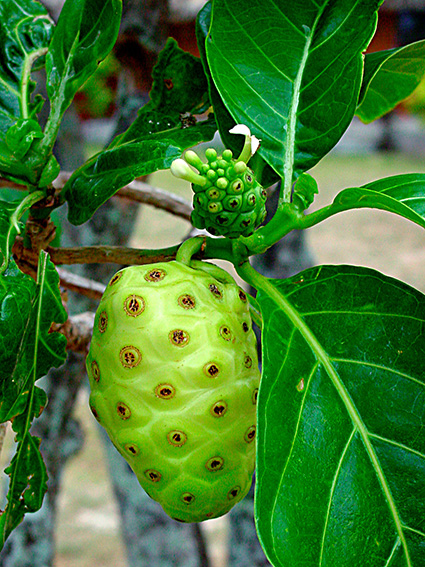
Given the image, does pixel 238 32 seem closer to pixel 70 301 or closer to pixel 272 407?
pixel 272 407

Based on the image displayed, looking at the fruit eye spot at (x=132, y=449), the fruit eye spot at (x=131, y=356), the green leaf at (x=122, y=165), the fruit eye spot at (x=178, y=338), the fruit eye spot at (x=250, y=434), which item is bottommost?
the fruit eye spot at (x=132, y=449)

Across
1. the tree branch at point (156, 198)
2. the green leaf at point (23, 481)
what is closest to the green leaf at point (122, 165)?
the green leaf at point (23, 481)

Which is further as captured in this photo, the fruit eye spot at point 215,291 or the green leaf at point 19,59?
the green leaf at point 19,59

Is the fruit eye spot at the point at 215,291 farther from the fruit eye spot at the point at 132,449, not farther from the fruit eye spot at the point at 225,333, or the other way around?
the fruit eye spot at the point at 132,449

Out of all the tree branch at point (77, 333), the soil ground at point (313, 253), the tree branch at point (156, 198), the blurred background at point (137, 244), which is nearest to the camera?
the tree branch at point (77, 333)

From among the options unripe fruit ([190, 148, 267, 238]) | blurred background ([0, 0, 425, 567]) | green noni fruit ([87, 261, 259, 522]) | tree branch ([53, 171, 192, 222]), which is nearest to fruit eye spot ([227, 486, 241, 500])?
green noni fruit ([87, 261, 259, 522])

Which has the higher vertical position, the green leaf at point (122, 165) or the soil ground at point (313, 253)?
the green leaf at point (122, 165)

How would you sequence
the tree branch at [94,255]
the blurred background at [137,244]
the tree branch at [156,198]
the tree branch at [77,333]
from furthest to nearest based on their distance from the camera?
the blurred background at [137,244], the tree branch at [156,198], the tree branch at [77,333], the tree branch at [94,255]

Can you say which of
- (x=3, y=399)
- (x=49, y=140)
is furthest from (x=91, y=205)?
(x=3, y=399)

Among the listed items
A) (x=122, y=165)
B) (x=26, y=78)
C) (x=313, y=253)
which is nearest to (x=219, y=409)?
(x=122, y=165)
